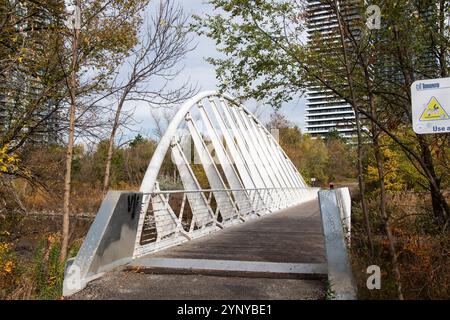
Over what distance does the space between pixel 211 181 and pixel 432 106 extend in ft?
29.1

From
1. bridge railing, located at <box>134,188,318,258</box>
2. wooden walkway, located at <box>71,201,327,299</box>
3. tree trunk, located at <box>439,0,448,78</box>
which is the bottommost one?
wooden walkway, located at <box>71,201,327,299</box>

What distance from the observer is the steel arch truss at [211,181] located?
21.9ft

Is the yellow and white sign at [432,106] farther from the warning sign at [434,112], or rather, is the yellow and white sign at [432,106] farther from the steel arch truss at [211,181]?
the steel arch truss at [211,181]

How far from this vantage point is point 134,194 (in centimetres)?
551

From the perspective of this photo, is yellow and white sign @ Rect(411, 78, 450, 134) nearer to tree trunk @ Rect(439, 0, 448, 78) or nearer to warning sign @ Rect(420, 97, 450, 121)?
warning sign @ Rect(420, 97, 450, 121)

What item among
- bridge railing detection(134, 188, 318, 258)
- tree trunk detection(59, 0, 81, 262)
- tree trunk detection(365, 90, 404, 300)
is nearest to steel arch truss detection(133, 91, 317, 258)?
bridge railing detection(134, 188, 318, 258)

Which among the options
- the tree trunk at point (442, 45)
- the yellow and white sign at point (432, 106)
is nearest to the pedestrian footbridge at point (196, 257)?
the yellow and white sign at point (432, 106)

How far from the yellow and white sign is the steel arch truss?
3.91m

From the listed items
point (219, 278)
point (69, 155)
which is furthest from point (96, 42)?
point (219, 278)

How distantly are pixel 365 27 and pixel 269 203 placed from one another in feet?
42.1

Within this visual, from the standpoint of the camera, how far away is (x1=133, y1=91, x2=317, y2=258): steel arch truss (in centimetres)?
667

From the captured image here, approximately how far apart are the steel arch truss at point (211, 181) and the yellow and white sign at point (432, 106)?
3913mm

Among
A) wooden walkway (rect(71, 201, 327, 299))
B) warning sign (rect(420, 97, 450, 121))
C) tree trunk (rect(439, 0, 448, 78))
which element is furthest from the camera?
tree trunk (rect(439, 0, 448, 78))
